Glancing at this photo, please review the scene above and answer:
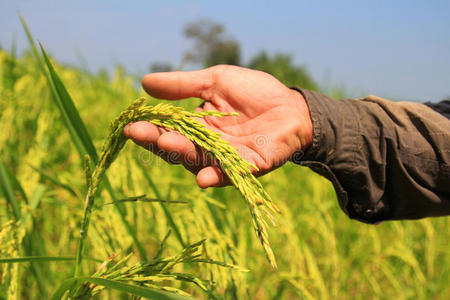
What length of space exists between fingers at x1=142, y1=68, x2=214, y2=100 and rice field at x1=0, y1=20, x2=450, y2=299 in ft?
0.75

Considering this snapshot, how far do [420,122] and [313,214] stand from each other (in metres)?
1.04

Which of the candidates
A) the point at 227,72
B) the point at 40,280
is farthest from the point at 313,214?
the point at 40,280

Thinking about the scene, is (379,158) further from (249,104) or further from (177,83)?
(177,83)

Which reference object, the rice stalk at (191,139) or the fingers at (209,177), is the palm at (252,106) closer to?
the fingers at (209,177)

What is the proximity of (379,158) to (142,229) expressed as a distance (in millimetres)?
962

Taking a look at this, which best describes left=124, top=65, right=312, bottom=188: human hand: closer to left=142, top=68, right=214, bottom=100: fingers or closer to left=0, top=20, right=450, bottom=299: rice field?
left=142, top=68, right=214, bottom=100: fingers

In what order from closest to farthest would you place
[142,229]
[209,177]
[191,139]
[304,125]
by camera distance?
1. [191,139]
2. [209,177]
3. [304,125]
4. [142,229]

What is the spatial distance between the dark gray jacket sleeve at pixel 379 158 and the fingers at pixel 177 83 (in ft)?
1.05

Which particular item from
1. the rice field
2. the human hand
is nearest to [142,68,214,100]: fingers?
the human hand

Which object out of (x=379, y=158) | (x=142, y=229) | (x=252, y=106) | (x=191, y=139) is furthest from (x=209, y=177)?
(x=142, y=229)

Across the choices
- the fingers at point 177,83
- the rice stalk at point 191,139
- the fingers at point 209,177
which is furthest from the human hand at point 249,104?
the rice stalk at point 191,139

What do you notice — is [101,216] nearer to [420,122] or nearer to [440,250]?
[420,122]

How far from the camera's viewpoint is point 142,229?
150cm

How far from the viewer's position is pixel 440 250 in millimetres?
2309
